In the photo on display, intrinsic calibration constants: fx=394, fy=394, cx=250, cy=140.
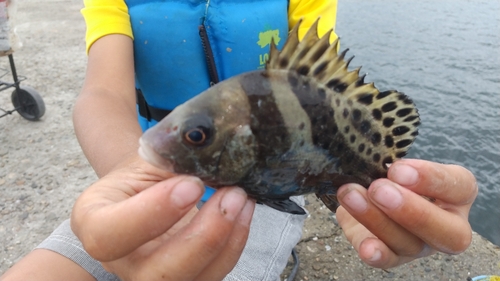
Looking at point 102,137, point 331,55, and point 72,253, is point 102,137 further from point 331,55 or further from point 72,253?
point 331,55

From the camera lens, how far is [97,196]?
167 centimetres

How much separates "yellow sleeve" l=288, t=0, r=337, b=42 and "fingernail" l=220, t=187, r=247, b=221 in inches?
85.3

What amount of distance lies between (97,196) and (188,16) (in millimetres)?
1845

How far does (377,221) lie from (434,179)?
340 millimetres

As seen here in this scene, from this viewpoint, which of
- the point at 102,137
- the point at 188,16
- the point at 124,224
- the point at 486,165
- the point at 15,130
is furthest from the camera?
the point at 486,165

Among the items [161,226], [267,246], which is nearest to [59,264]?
[161,226]

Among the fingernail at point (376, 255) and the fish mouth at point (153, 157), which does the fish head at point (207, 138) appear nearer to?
the fish mouth at point (153, 157)

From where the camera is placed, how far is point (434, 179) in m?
1.91

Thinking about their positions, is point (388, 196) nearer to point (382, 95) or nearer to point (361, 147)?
point (361, 147)

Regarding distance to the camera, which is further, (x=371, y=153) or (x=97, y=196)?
(x=371, y=153)

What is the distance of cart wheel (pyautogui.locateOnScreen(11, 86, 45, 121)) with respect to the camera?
5.99 m

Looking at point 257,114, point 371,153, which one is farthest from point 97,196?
point 371,153

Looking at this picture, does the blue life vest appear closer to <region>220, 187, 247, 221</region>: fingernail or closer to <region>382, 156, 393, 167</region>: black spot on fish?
<region>382, 156, 393, 167</region>: black spot on fish

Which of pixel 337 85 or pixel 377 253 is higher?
pixel 337 85
